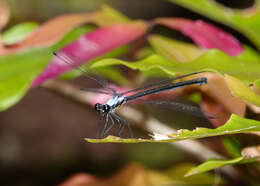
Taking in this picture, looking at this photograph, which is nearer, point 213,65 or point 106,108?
point 213,65

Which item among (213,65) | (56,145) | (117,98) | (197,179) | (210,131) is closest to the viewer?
(210,131)

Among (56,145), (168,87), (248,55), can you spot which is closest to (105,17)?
(168,87)

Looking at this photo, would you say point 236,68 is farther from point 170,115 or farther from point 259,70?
point 170,115

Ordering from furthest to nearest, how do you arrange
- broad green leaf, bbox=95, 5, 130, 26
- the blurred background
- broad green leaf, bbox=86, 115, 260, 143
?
the blurred background
broad green leaf, bbox=95, 5, 130, 26
broad green leaf, bbox=86, 115, 260, 143

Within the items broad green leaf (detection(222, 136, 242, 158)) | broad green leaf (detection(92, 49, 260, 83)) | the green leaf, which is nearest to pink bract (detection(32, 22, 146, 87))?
broad green leaf (detection(92, 49, 260, 83))

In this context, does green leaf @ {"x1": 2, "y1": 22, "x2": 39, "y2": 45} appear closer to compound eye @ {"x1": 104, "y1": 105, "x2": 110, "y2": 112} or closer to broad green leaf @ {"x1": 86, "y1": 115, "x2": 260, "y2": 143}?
compound eye @ {"x1": 104, "y1": 105, "x2": 110, "y2": 112}

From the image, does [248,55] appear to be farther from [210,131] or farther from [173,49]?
[210,131]
